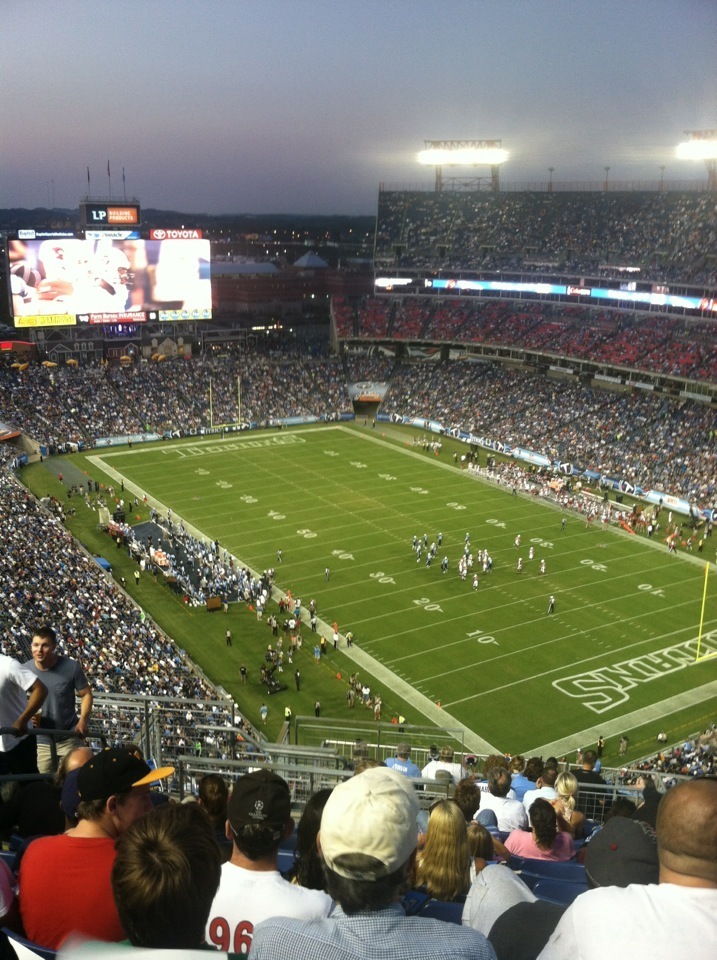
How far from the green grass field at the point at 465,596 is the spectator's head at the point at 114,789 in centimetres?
1896

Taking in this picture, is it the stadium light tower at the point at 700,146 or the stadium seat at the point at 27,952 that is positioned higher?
the stadium light tower at the point at 700,146

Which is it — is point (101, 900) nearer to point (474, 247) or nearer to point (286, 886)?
point (286, 886)

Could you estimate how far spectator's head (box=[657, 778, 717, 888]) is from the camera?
110 inches

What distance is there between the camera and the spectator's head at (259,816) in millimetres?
3842

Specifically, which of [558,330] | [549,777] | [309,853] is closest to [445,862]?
[309,853]

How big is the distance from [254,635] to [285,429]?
30.6 metres

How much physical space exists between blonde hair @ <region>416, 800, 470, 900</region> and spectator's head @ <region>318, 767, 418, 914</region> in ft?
6.69

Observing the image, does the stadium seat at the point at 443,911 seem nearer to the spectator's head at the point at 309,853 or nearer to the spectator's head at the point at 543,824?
the spectator's head at the point at 309,853

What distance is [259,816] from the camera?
12.8ft

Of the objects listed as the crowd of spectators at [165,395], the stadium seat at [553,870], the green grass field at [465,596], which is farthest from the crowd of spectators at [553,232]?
the stadium seat at [553,870]

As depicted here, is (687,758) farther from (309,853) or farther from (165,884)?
(165,884)

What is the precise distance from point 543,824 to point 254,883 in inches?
157

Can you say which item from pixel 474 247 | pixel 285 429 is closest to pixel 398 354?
pixel 474 247

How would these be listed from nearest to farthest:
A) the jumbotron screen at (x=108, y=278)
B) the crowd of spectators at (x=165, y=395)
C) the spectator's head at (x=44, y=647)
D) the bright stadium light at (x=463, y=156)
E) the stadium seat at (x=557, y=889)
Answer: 1. the stadium seat at (x=557, y=889)
2. the spectator's head at (x=44, y=647)
3. the crowd of spectators at (x=165, y=395)
4. the jumbotron screen at (x=108, y=278)
5. the bright stadium light at (x=463, y=156)
